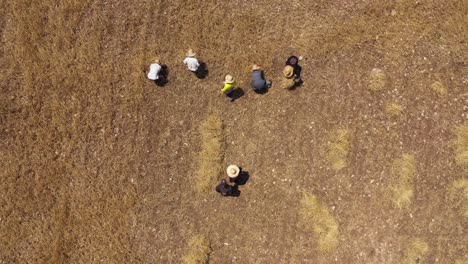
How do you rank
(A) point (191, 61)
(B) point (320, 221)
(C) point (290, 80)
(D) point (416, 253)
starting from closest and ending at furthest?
(D) point (416, 253) < (B) point (320, 221) < (A) point (191, 61) < (C) point (290, 80)

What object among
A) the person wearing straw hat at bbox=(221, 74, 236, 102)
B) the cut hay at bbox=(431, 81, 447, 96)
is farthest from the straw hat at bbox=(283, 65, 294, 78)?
the cut hay at bbox=(431, 81, 447, 96)

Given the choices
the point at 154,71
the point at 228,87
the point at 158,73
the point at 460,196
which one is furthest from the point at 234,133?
the point at 460,196

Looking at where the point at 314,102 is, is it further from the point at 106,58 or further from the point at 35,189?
the point at 35,189

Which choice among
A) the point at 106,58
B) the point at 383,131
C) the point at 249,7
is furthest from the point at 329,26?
the point at 106,58

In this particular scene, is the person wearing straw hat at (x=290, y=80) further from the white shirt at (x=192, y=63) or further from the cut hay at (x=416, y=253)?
the cut hay at (x=416, y=253)

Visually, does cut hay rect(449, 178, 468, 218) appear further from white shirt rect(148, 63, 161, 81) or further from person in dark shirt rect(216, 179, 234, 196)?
white shirt rect(148, 63, 161, 81)

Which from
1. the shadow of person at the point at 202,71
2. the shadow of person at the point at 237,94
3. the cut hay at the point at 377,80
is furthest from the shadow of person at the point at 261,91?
the cut hay at the point at 377,80

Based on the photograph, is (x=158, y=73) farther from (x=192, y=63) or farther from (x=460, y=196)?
(x=460, y=196)
